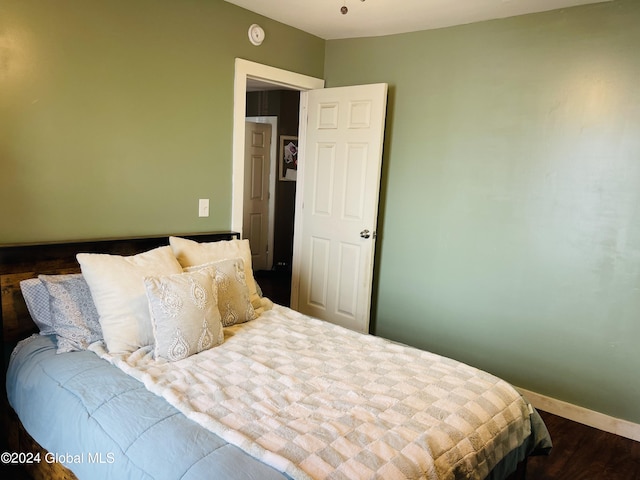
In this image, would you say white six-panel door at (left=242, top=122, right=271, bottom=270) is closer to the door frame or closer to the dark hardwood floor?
the door frame

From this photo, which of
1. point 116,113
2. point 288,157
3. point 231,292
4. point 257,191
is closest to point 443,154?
point 231,292

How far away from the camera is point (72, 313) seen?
6.77 ft

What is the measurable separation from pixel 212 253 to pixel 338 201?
50.8 inches

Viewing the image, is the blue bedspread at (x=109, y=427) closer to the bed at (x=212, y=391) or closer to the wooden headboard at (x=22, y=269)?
the bed at (x=212, y=391)

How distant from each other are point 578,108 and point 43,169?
2.95m

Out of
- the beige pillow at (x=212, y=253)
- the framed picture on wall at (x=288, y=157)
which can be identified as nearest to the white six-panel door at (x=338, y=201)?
the beige pillow at (x=212, y=253)

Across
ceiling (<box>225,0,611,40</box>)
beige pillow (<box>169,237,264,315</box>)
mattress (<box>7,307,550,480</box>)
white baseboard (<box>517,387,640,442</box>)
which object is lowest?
white baseboard (<box>517,387,640,442</box>)

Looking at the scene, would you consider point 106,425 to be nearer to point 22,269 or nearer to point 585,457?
point 22,269

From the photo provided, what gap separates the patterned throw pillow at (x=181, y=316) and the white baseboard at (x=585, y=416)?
7.09ft

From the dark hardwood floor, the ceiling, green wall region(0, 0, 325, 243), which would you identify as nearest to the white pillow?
green wall region(0, 0, 325, 243)

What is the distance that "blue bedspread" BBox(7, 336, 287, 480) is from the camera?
1.31m

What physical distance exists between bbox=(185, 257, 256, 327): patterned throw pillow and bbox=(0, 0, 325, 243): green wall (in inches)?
24.2

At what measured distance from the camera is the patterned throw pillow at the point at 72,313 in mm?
2018

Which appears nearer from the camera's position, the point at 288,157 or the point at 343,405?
the point at 343,405
